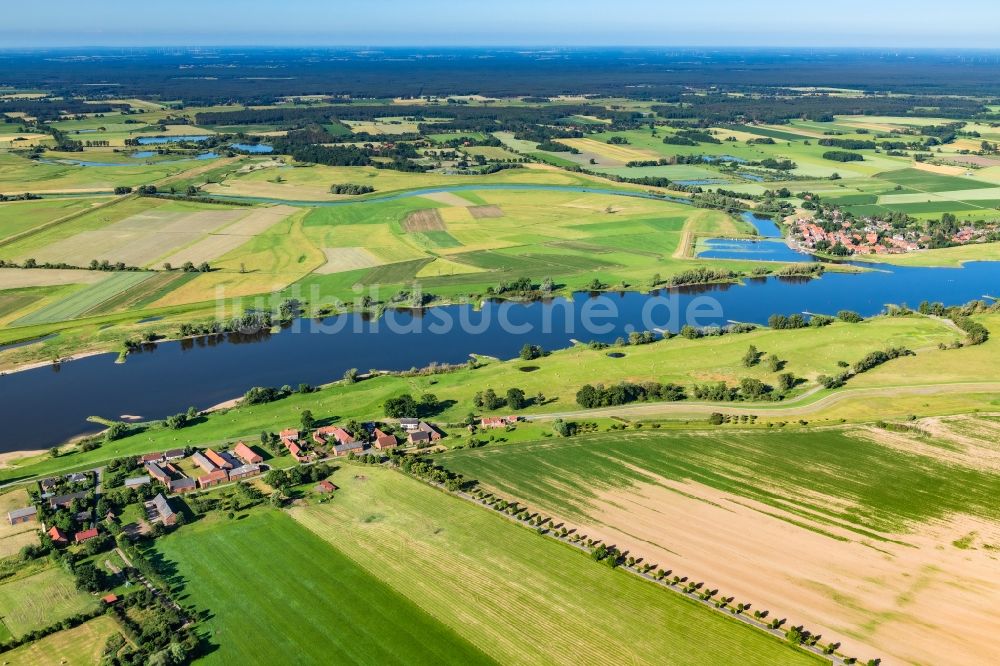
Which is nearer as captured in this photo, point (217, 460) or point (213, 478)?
point (213, 478)

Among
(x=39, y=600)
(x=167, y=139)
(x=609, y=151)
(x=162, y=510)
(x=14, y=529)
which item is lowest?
(x=39, y=600)

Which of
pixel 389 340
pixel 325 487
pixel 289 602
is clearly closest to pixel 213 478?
pixel 325 487

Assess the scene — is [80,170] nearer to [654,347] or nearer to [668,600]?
[654,347]

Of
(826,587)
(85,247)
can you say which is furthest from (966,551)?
(85,247)

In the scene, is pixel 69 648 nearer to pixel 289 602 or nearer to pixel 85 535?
pixel 85 535

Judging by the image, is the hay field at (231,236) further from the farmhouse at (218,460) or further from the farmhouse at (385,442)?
the farmhouse at (385,442)

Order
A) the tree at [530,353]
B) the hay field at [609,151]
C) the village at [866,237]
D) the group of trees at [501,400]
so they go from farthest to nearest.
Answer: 1. the hay field at [609,151]
2. the village at [866,237]
3. the tree at [530,353]
4. the group of trees at [501,400]

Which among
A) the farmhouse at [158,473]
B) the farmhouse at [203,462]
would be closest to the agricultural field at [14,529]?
the farmhouse at [158,473]
